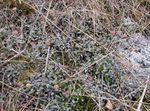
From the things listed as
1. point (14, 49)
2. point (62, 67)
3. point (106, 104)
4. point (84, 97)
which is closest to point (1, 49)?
point (14, 49)

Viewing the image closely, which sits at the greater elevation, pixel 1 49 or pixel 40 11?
pixel 40 11

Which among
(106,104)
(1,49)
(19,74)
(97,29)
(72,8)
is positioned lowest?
(106,104)

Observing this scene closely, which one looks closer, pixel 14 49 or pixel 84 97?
pixel 84 97

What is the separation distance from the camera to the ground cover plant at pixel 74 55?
148cm

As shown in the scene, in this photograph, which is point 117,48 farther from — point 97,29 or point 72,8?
point 72,8

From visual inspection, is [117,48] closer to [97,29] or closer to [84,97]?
[97,29]

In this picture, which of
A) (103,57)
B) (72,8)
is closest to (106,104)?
(103,57)

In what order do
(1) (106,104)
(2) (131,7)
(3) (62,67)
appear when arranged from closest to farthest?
(1) (106,104), (3) (62,67), (2) (131,7)

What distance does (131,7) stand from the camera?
77.0 inches

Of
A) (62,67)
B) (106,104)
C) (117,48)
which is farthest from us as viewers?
(117,48)

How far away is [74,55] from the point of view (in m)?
1.65

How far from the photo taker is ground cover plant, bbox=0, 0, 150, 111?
4.85 ft

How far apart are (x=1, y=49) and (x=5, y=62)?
0.29ft

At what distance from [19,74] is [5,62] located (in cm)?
9
